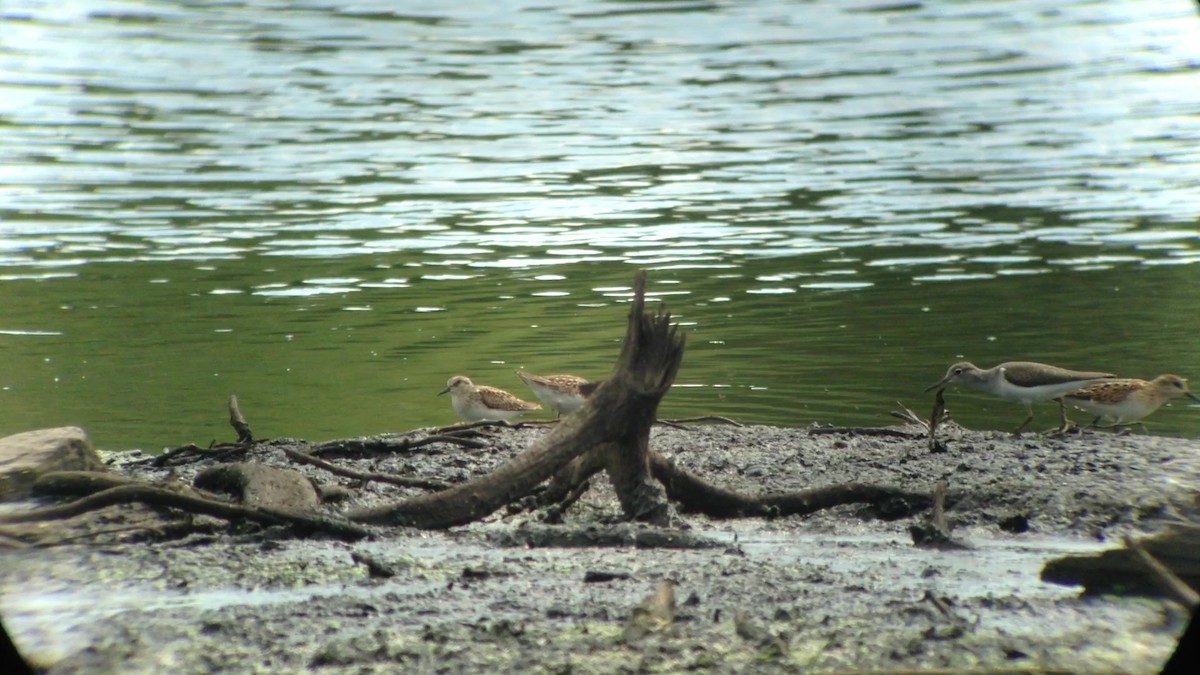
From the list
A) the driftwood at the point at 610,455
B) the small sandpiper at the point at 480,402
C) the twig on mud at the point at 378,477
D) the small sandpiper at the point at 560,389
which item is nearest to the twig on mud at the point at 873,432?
the small sandpiper at the point at 560,389

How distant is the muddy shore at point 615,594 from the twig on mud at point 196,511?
0.08 metres

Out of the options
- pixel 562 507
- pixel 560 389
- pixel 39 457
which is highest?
pixel 39 457

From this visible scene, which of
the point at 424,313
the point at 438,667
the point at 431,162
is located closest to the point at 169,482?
the point at 438,667

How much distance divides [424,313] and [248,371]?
2.50 m

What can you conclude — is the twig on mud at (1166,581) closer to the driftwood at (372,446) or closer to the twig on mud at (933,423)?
the twig on mud at (933,423)

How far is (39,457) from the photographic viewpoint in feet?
24.5

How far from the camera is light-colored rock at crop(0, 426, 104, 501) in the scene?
736cm

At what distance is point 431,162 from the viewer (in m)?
24.7

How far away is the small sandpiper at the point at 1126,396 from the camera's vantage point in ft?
32.2

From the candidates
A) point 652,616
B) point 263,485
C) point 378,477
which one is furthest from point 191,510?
point 652,616

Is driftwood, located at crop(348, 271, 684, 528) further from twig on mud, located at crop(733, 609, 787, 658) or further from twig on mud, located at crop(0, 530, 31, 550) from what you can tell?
twig on mud, located at crop(733, 609, 787, 658)

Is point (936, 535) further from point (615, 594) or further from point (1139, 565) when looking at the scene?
point (615, 594)

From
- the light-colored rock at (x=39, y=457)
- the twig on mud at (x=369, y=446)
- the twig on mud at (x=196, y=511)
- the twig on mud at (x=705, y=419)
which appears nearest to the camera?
the twig on mud at (x=196, y=511)

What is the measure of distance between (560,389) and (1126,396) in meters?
3.62
